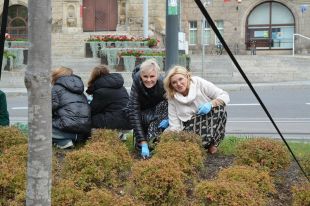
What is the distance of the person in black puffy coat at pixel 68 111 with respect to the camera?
724cm

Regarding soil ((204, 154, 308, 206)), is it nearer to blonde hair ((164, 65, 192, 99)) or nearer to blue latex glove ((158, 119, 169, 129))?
blue latex glove ((158, 119, 169, 129))

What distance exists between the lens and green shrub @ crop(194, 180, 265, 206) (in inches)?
171

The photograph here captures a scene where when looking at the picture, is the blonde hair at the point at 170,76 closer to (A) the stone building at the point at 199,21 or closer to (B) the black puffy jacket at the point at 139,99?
(B) the black puffy jacket at the point at 139,99

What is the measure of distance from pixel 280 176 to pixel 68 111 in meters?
2.66

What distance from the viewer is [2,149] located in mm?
6578

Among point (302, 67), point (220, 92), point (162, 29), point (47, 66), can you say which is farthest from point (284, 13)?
point (47, 66)

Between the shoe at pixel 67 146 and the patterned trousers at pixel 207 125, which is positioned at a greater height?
the patterned trousers at pixel 207 125

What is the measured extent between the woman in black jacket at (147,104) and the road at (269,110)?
136 inches

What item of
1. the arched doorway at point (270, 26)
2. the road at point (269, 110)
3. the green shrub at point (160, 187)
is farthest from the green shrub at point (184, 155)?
the arched doorway at point (270, 26)

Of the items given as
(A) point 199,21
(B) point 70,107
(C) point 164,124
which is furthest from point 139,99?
(A) point 199,21

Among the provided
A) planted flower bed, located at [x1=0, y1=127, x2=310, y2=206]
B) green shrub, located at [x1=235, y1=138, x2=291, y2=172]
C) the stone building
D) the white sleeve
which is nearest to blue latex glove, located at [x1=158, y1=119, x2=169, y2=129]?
the white sleeve

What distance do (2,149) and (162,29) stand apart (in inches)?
1393

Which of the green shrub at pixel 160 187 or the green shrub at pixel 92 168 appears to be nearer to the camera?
the green shrub at pixel 160 187

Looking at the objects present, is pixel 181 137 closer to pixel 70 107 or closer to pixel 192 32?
pixel 70 107
